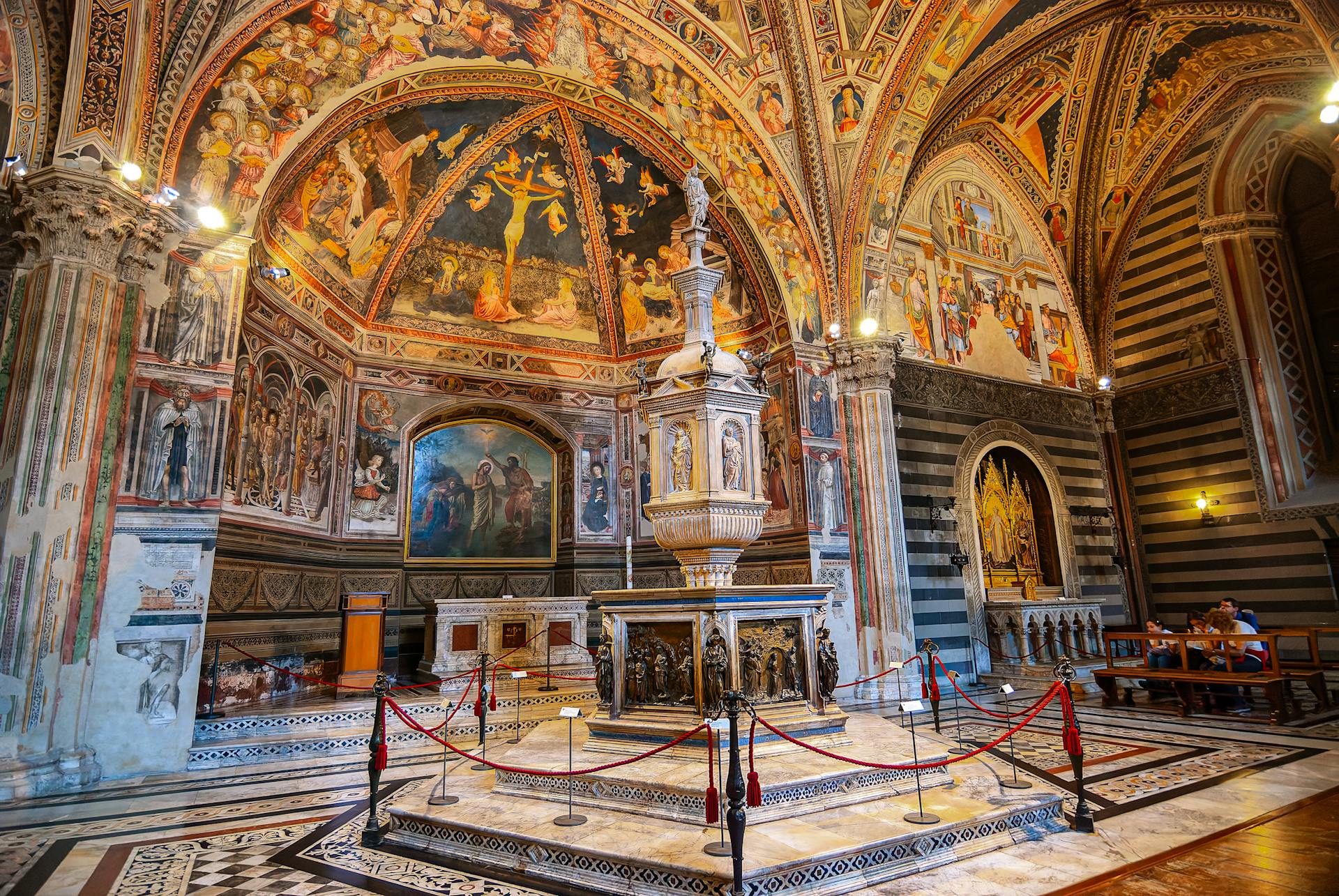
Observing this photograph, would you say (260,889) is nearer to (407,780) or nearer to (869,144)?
(407,780)

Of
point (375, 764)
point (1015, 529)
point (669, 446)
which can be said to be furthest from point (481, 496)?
point (1015, 529)

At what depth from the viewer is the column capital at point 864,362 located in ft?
42.2

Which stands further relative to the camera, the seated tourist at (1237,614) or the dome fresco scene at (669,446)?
the seated tourist at (1237,614)

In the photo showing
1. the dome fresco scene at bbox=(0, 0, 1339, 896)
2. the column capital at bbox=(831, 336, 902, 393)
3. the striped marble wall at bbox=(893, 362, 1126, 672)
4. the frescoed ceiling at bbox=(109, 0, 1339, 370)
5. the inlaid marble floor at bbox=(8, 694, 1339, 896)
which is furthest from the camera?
the striped marble wall at bbox=(893, 362, 1126, 672)

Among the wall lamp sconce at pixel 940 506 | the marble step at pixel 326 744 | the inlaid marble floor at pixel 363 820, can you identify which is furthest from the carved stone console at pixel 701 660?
the wall lamp sconce at pixel 940 506

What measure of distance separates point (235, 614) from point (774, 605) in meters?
7.33

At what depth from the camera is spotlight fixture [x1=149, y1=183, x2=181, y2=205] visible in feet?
27.6

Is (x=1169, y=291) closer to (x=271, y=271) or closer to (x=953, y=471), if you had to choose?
(x=953, y=471)

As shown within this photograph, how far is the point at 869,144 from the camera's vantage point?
12.6 meters

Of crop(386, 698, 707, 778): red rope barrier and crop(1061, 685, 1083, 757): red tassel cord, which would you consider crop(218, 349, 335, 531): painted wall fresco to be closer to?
crop(386, 698, 707, 778): red rope barrier

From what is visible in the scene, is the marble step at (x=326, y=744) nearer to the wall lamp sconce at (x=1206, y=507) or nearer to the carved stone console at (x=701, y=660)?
the carved stone console at (x=701, y=660)

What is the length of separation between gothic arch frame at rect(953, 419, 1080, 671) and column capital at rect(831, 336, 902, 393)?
2.70m

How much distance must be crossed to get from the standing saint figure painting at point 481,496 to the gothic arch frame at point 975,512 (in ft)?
26.0

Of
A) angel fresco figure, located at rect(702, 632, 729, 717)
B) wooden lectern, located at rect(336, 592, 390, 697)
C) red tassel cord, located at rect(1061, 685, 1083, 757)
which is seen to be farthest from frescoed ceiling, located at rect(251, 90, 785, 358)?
red tassel cord, located at rect(1061, 685, 1083, 757)
